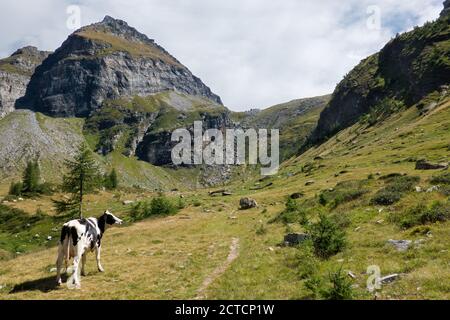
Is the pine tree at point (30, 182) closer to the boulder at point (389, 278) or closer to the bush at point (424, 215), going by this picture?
the bush at point (424, 215)

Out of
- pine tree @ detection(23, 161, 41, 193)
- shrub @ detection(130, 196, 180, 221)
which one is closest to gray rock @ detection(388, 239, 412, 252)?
shrub @ detection(130, 196, 180, 221)

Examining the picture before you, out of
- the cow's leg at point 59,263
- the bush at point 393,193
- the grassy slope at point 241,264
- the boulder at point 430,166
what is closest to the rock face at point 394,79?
the boulder at point 430,166

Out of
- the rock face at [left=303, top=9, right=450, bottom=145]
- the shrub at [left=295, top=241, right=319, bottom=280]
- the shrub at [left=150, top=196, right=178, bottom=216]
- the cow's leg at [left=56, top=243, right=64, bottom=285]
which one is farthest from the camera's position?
the rock face at [left=303, top=9, right=450, bottom=145]

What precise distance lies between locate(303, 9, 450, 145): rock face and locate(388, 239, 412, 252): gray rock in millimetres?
105188

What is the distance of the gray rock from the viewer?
18672 mm

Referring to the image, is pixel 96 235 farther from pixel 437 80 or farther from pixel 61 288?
pixel 437 80

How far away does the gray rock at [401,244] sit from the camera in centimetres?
1867

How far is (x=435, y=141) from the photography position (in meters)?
71.7

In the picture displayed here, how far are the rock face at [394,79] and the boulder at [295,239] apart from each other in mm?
102756

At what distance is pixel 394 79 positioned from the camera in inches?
5984

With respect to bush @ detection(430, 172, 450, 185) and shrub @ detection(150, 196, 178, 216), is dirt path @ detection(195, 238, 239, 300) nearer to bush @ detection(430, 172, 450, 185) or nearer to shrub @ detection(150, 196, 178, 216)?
bush @ detection(430, 172, 450, 185)

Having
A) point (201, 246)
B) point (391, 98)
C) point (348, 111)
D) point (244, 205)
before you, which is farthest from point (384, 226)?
point (348, 111)

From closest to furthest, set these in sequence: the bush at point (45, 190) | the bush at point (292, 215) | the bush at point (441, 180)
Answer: the bush at point (441, 180) → the bush at point (292, 215) → the bush at point (45, 190)
